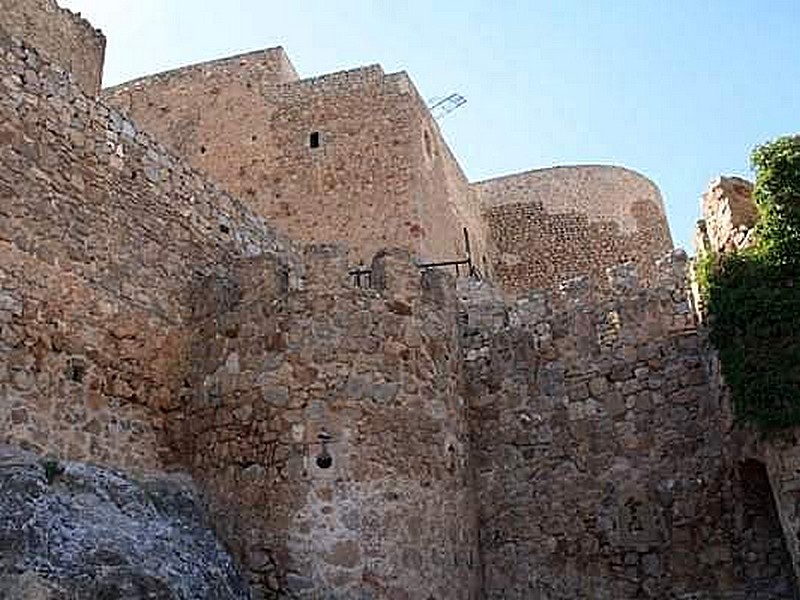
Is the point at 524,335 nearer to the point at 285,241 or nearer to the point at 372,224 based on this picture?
the point at 285,241

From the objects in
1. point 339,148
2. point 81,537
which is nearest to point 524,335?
point 81,537

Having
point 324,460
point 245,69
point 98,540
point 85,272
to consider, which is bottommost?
point 98,540

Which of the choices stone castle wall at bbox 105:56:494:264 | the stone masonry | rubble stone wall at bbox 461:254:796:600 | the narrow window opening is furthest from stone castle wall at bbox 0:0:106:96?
rubble stone wall at bbox 461:254:796:600

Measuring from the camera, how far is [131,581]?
5727mm

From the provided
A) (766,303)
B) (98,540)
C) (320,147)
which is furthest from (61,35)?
(766,303)

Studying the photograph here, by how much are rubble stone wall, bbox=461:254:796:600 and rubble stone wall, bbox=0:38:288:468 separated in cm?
327

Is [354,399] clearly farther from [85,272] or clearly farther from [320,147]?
[320,147]

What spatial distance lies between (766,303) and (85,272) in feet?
18.6

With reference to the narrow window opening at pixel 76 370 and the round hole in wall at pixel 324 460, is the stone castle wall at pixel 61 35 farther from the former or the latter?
the round hole in wall at pixel 324 460

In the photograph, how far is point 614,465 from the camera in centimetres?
937

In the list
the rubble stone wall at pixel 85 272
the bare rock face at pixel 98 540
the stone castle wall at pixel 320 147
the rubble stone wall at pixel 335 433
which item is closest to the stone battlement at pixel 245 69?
the stone castle wall at pixel 320 147

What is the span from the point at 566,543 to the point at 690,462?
4.51 ft

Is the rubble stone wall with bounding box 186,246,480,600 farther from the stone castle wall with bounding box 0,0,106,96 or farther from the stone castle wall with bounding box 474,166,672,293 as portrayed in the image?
the stone castle wall with bounding box 474,166,672,293

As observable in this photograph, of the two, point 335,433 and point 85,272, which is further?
point 85,272
